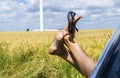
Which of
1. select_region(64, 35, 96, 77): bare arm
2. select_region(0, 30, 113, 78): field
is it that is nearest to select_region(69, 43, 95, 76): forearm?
select_region(64, 35, 96, 77): bare arm

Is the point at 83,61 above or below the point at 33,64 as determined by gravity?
above

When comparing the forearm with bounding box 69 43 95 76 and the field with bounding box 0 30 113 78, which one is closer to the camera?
the forearm with bounding box 69 43 95 76

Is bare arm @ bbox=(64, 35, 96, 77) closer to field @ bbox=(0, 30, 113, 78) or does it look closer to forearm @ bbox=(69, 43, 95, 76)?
forearm @ bbox=(69, 43, 95, 76)

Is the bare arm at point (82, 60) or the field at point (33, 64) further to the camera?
the field at point (33, 64)

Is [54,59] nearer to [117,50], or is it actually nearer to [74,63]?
[74,63]

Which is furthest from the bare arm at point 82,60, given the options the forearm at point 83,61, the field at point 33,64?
the field at point 33,64

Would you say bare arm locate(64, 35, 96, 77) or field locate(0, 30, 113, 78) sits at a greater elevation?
bare arm locate(64, 35, 96, 77)

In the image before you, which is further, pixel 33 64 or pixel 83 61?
pixel 33 64

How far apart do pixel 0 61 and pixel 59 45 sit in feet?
28.2

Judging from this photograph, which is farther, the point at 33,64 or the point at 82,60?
the point at 33,64

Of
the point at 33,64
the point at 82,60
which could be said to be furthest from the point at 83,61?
the point at 33,64

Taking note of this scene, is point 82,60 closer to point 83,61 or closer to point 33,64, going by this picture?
point 83,61

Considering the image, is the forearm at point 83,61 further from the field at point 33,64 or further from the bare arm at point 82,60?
the field at point 33,64

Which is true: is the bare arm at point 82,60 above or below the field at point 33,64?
above
